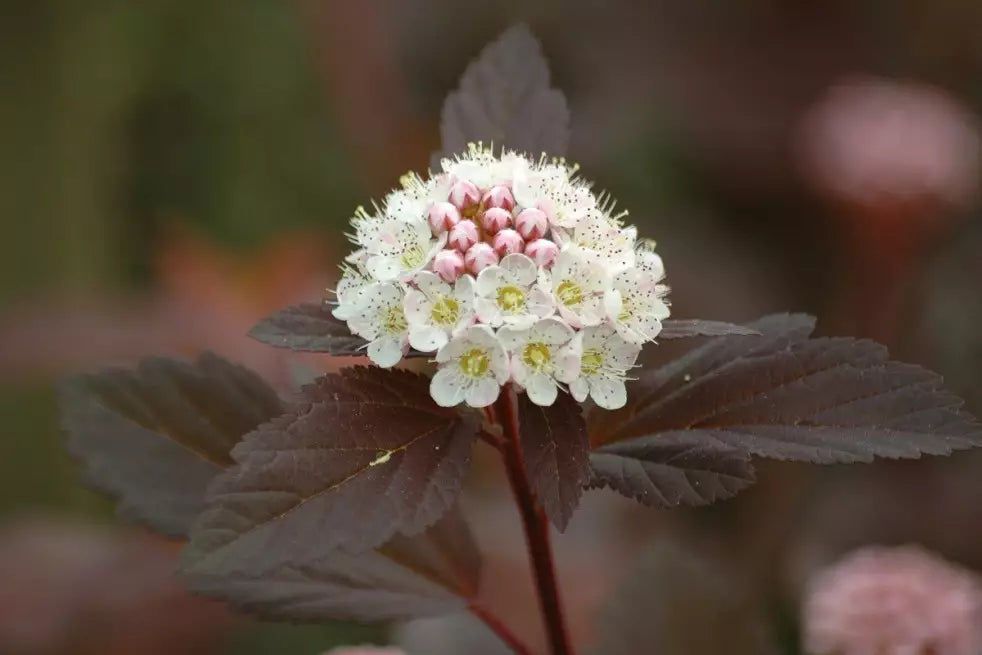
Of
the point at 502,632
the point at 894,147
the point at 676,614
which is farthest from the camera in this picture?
the point at 894,147

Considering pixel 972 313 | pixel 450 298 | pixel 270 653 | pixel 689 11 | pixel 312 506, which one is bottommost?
pixel 312 506

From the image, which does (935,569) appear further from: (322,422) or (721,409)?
(322,422)

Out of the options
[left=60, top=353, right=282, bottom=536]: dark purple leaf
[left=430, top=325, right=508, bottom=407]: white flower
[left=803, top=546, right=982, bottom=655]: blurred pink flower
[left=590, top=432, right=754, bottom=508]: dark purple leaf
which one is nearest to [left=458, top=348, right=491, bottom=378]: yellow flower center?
[left=430, top=325, right=508, bottom=407]: white flower

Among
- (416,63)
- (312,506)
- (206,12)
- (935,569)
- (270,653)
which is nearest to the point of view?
(312,506)

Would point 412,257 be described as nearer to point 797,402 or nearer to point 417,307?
point 417,307

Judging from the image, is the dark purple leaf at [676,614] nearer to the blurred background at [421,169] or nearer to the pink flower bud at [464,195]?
the blurred background at [421,169]

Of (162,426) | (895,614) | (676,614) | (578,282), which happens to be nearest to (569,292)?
(578,282)

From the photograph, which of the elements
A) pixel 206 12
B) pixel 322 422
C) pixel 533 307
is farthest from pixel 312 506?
pixel 206 12

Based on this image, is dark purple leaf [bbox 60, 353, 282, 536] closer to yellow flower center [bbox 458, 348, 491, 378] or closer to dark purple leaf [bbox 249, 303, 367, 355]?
dark purple leaf [bbox 249, 303, 367, 355]
